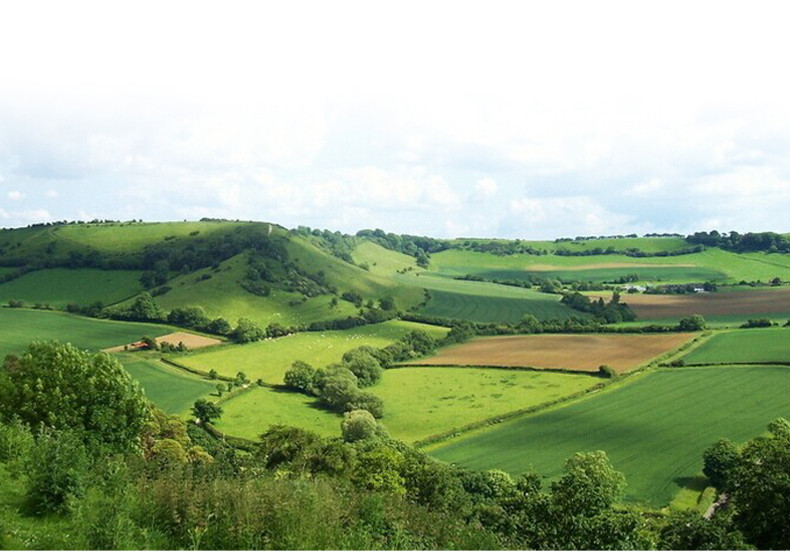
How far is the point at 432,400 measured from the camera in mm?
91562

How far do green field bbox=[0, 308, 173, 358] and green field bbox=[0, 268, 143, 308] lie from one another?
1482 cm

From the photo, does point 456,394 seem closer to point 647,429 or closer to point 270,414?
point 270,414

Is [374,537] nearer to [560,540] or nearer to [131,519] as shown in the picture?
[131,519]

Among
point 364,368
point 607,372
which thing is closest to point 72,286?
point 364,368

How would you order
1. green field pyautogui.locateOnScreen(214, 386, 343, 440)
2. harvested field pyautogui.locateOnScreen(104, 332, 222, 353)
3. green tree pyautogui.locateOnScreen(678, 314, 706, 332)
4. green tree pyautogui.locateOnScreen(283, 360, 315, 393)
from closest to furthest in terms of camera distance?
green field pyautogui.locateOnScreen(214, 386, 343, 440), green tree pyautogui.locateOnScreen(283, 360, 315, 393), harvested field pyautogui.locateOnScreen(104, 332, 222, 353), green tree pyautogui.locateOnScreen(678, 314, 706, 332)

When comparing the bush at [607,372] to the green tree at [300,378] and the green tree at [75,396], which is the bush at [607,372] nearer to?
the green tree at [300,378]

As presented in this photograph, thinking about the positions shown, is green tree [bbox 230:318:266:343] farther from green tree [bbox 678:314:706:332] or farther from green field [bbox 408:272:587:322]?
green tree [bbox 678:314:706:332]

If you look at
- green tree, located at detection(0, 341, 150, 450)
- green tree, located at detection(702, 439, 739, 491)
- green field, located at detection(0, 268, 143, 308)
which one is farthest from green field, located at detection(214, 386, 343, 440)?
green field, located at detection(0, 268, 143, 308)

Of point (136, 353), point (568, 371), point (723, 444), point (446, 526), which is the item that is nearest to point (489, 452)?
point (723, 444)

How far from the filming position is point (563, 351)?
115 m

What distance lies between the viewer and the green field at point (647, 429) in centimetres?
6041

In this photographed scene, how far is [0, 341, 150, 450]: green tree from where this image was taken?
119 feet

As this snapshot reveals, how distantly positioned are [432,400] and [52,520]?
247ft

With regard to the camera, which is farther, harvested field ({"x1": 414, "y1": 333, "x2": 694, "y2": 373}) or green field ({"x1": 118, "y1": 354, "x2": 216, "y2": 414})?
harvested field ({"x1": 414, "y1": 333, "x2": 694, "y2": 373})
